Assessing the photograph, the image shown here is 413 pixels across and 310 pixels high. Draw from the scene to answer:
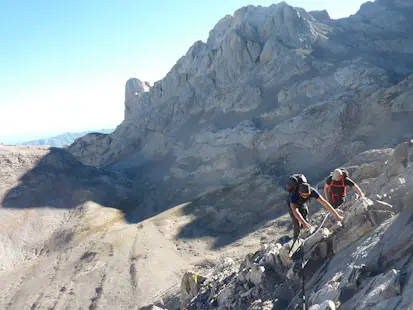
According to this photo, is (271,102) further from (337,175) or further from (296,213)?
(296,213)

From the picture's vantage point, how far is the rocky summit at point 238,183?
11.3 meters

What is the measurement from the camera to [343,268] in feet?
31.7

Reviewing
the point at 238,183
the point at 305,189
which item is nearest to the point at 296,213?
the point at 305,189

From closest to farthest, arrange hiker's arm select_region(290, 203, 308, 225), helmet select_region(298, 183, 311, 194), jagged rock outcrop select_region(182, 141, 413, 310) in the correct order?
jagged rock outcrop select_region(182, 141, 413, 310)
helmet select_region(298, 183, 311, 194)
hiker's arm select_region(290, 203, 308, 225)

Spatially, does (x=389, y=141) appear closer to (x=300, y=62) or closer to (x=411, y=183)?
(x=300, y=62)

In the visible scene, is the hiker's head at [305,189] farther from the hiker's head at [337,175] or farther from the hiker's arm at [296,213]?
the hiker's head at [337,175]

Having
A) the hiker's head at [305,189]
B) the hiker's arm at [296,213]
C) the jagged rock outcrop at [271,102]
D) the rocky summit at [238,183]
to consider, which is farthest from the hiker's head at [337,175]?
the jagged rock outcrop at [271,102]

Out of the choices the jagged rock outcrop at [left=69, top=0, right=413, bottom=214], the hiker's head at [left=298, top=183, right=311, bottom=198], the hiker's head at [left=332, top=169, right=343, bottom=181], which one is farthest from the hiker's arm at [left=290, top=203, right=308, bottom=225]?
the jagged rock outcrop at [left=69, top=0, right=413, bottom=214]

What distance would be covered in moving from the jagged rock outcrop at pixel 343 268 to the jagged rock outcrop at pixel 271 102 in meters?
34.5

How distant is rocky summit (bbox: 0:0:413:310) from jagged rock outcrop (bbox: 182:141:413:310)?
52mm

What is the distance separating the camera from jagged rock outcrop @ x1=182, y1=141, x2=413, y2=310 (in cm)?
752

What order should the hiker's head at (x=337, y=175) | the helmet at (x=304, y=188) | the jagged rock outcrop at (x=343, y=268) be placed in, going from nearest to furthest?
the jagged rock outcrop at (x=343, y=268) < the helmet at (x=304, y=188) < the hiker's head at (x=337, y=175)

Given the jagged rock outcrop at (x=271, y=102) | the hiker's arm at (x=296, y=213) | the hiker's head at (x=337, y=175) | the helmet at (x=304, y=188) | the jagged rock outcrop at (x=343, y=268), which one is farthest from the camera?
the jagged rock outcrop at (x=271, y=102)

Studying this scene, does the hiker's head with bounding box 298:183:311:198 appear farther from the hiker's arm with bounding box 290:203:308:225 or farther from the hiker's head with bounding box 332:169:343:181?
the hiker's head with bounding box 332:169:343:181
